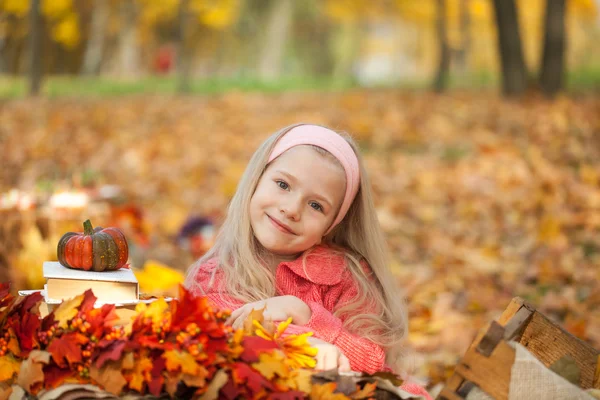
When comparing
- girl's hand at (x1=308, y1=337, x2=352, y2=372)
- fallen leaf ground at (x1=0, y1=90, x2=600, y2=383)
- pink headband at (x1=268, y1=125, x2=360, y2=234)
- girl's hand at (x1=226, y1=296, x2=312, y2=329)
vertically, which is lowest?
fallen leaf ground at (x1=0, y1=90, x2=600, y2=383)

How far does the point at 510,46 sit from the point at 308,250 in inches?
286

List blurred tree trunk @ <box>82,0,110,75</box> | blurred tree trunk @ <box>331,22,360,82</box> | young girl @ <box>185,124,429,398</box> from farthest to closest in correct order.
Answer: blurred tree trunk @ <box>331,22,360,82</box>
blurred tree trunk @ <box>82,0,110,75</box>
young girl @ <box>185,124,429,398</box>

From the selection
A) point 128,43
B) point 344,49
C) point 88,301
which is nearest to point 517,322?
A: point 88,301

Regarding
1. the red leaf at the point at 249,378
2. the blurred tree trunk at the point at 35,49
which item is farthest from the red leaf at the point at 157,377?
the blurred tree trunk at the point at 35,49

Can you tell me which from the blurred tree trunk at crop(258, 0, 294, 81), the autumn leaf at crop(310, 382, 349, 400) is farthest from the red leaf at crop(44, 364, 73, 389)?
the blurred tree trunk at crop(258, 0, 294, 81)

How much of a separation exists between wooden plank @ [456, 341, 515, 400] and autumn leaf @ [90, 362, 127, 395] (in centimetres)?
72

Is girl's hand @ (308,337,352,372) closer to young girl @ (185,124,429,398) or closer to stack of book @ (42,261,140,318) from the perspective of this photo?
young girl @ (185,124,429,398)

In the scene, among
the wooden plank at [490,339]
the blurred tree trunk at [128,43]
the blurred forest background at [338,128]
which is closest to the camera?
the wooden plank at [490,339]

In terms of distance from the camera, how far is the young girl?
2254 millimetres

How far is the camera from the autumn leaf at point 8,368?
1.77m

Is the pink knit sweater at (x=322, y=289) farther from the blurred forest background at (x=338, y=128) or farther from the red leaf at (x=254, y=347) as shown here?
the blurred forest background at (x=338, y=128)

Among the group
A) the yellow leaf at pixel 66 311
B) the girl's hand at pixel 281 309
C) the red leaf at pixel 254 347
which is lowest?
the girl's hand at pixel 281 309

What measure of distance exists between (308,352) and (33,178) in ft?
17.0

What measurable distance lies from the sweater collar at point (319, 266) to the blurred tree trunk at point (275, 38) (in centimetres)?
853
